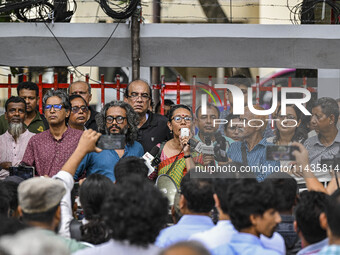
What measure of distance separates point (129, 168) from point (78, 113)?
2119 millimetres

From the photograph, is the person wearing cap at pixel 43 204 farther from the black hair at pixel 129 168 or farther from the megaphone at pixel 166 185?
the megaphone at pixel 166 185

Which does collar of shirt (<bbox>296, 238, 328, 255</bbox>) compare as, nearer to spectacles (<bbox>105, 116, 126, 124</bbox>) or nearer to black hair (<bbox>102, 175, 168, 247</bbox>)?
black hair (<bbox>102, 175, 168, 247</bbox>)

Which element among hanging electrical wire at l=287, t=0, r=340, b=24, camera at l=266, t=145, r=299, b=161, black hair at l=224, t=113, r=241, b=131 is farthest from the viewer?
hanging electrical wire at l=287, t=0, r=340, b=24

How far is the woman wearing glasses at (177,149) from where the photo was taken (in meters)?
5.90

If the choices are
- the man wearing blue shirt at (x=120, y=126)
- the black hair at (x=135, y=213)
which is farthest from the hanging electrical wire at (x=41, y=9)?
the black hair at (x=135, y=213)

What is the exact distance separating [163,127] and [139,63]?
1.91 m

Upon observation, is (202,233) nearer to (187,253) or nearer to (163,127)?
(187,253)

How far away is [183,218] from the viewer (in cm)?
423

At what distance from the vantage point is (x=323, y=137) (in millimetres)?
5824

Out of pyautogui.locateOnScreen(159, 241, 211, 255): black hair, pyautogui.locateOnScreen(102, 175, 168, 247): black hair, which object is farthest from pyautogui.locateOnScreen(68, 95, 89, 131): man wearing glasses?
pyautogui.locateOnScreen(159, 241, 211, 255): black hair

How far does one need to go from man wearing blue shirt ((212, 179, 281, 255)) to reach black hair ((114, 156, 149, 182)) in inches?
50.8

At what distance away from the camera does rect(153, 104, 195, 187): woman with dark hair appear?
5.91m

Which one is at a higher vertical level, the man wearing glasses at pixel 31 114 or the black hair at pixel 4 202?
the man wearing glasses at pixel 31 114

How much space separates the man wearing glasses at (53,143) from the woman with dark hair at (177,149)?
815mm
